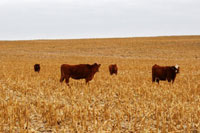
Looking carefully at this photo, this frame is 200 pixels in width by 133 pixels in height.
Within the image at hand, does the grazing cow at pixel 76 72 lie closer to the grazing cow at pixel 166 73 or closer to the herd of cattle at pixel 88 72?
the herd of cattle at pixel 88 72

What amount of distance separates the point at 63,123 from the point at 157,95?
14.0 feet

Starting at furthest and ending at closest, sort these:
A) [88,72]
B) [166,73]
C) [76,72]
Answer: [166,73] → [88,72] → [76,72]

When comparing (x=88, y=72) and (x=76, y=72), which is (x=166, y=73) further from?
(x=76, y=72)

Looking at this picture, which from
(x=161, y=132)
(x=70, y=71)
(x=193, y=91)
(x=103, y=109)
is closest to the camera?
(x=161, y=132)

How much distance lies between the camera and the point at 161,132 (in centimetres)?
513

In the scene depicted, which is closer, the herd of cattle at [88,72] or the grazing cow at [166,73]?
the herd of cattle at [88,72]

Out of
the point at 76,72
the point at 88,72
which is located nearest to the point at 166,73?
the point at 88,72

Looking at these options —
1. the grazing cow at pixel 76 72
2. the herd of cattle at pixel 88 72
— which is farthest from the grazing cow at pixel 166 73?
the grazing cow at pixel 76 72

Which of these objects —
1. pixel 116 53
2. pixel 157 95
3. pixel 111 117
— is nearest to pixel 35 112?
pixel 111 117

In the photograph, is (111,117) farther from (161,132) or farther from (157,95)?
(157,95)

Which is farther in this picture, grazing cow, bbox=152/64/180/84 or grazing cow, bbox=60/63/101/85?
grazing cow, bbox=152/64/180/84

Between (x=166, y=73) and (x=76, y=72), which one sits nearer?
(x=76, y=72)

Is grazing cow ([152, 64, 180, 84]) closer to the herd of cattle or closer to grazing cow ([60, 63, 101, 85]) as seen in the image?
the herd of cattle

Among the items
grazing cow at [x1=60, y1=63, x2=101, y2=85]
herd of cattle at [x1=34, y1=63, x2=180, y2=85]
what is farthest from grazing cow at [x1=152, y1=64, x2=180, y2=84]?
grazing cow at [x1=60, y1=63, x2=101, y2=85]
